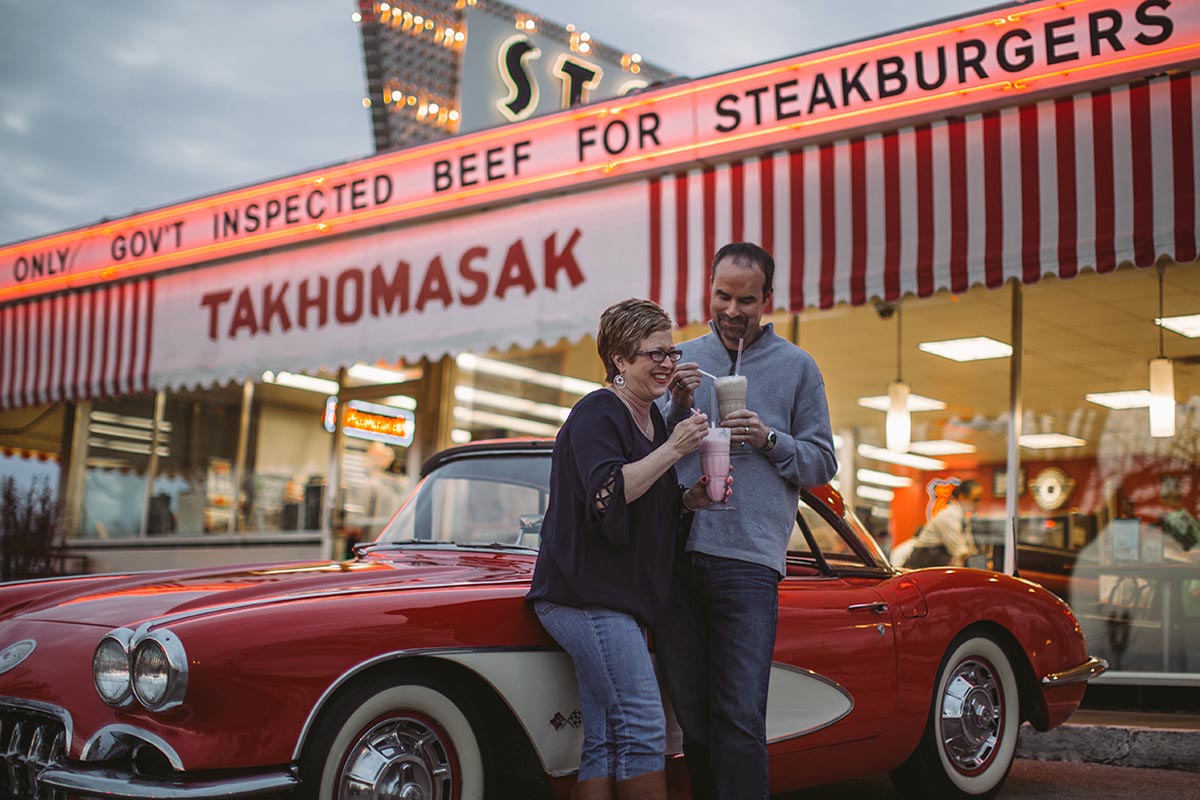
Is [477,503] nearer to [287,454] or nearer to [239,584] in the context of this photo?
[239,584]

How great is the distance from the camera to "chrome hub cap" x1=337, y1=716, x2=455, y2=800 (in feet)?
9.94

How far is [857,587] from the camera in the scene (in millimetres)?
4301

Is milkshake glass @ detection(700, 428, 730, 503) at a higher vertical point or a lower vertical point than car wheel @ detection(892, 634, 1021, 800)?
higher

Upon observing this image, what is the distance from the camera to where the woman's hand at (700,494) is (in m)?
3.10

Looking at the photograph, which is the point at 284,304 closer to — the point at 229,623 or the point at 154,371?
the point at 154,371

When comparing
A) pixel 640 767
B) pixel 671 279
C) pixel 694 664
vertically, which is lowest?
pixel 640 767

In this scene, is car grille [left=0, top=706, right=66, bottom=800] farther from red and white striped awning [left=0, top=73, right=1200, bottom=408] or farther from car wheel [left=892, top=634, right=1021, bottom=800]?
red and white striped awning [left=0, top=73, right=1200, bottom=408]

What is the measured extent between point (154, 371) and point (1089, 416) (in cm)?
787

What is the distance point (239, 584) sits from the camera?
12.0 feet

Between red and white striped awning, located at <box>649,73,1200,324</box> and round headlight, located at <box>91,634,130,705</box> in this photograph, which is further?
red and white striped awning, located at <box>649,73,1200,324</box>

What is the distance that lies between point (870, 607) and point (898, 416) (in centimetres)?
672

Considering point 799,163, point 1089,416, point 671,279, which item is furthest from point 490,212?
point 1089,416

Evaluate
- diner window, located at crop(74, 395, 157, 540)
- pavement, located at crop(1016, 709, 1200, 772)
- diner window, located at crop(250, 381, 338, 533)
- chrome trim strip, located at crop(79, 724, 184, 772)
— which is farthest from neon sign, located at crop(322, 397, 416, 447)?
chrome trim strip, located at crop(79, 724, 184, 772)

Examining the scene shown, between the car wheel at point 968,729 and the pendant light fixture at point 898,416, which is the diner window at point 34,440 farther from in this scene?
the car wheel at point 968,729
